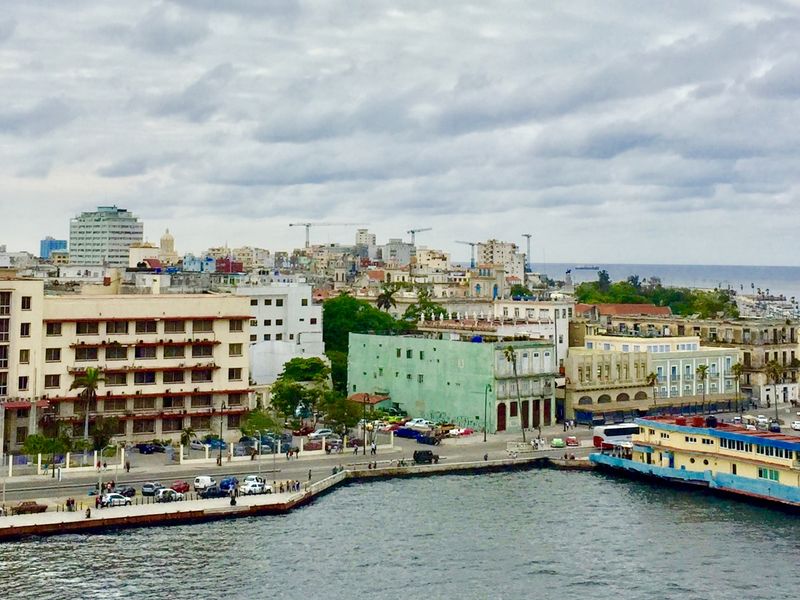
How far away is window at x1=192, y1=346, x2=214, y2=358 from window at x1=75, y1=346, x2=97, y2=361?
25.7 feet

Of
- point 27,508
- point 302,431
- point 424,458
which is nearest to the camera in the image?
point 27,508

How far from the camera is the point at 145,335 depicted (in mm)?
91188

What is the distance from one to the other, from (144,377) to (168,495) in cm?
2207

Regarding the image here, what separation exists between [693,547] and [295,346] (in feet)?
201

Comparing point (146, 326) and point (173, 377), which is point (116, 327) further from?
point (173, 377)

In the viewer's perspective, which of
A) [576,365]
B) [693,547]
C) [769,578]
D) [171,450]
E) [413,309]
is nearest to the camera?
[769,578]

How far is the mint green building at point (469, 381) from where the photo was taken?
10112 cm

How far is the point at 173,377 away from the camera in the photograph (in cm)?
9200

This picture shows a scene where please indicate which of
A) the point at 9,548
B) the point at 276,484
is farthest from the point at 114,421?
the point at 9,548

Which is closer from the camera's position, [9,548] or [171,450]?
[9,548]

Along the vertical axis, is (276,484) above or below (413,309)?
below

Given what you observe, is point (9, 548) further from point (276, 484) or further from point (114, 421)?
point (114, 421)

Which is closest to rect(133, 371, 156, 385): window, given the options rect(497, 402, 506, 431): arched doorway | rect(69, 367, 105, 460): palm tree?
rect(69, 367, 105, 460): palm tree

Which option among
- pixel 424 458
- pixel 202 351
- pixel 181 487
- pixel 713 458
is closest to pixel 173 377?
pixel 202 351
